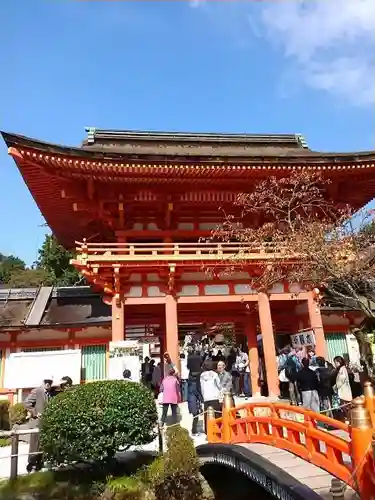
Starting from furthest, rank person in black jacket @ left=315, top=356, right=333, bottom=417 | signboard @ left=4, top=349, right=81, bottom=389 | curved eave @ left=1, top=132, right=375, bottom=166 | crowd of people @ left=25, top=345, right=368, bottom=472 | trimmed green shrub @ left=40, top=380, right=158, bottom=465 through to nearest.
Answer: signboard @ left=4, top=349, right=81, bottom=389, curved eave @ left=1, top=132, right=375, bottom=166, person in black jacket @ left=315, top=356, right=333, bottom=417, crowd of people @ left=25, top=345, right=368, bottom=472, trimmed green shrub @ left=40, top=380, right=158, bottom=465

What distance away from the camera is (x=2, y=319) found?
15727 mm

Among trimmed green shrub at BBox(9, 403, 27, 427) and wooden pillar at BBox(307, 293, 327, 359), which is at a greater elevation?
wooden pillar at BBox(307, 293, 327, 359)

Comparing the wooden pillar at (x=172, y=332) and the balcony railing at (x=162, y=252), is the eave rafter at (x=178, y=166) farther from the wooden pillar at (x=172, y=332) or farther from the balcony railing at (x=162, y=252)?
the wooden pillar at (x=172, y=332)

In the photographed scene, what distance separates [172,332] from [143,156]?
17.5ft

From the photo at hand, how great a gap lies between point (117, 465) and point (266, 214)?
357 inches

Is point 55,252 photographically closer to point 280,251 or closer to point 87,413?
point 280,251

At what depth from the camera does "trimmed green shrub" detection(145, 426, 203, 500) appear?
7.51m

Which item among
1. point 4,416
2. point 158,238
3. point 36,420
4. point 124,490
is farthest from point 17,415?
point 158,238

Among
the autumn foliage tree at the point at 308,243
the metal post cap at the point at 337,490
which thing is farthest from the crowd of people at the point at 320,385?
the metal post cap at the point at 337,490

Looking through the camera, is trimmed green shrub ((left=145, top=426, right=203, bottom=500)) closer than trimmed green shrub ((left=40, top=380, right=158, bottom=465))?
No

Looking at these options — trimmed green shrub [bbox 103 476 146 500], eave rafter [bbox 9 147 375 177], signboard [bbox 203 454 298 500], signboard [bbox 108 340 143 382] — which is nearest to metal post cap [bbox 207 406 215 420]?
signboard [bbox 203 454 298 500]

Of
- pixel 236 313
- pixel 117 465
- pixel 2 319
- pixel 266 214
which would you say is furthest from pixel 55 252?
pixel 117 465

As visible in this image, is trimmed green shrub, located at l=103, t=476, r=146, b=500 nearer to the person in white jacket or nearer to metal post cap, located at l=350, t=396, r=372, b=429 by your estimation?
the person in white jacket

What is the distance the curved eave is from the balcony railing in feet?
8.43
